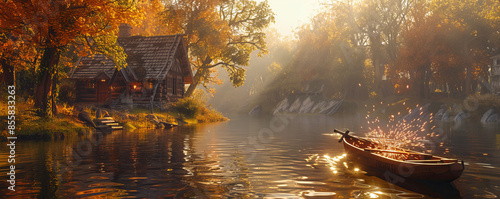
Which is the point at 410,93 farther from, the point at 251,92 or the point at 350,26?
the point at 251,92

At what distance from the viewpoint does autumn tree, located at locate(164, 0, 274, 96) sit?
1860 inches

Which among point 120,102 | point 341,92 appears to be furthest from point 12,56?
point 341,92

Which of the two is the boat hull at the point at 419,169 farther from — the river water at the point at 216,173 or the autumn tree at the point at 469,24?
the autumn tree at the point at 469,24

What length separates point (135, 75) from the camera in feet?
134

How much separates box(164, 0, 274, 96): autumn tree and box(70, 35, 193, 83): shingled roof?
11.9 feet

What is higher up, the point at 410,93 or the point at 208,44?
the point at 208,44

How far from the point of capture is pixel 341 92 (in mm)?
74938

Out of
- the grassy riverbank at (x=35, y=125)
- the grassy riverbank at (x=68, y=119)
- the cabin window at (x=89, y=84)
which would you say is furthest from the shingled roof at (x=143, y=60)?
the grassy riverbank at (x=35, y=125)

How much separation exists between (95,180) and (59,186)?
110cm

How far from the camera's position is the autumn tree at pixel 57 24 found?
22.0 meters

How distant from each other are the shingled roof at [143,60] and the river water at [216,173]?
20.5 m

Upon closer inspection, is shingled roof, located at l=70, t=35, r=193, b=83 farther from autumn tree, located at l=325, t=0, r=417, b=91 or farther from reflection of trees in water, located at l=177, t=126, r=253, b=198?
autumn tree, located at l=325, t=0, r=417, b=91

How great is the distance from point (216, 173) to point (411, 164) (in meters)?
5.55

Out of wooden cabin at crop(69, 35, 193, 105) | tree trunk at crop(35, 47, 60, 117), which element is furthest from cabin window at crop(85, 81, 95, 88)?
tree trunk at crop(35, 47, 60, 117)
